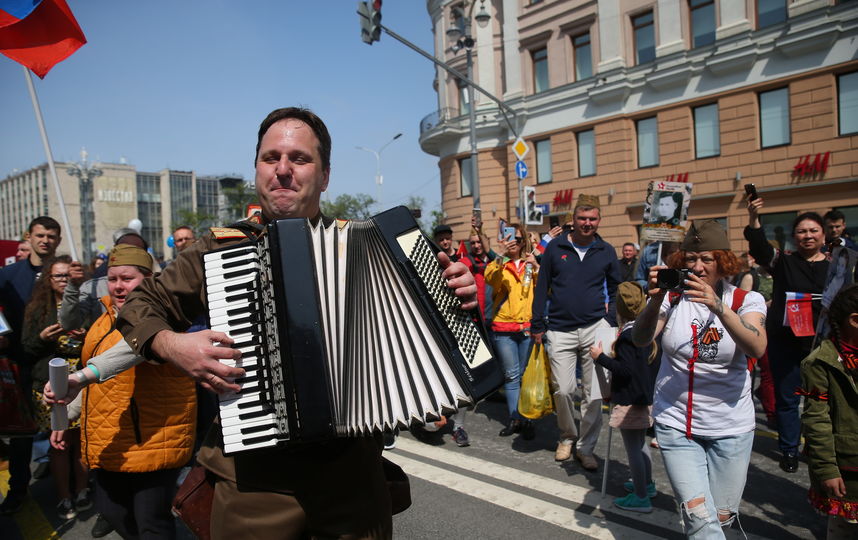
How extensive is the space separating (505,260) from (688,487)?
12.3 ft

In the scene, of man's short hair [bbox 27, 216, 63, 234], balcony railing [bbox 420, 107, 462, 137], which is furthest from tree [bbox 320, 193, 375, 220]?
man's short hair [bbox 27, 216, 63, 234]

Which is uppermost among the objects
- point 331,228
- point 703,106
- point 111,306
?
point 703,106

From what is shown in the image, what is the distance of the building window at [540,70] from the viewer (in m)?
24.5

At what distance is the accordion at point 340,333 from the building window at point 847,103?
19.6 metres

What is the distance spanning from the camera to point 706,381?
3.16 meters

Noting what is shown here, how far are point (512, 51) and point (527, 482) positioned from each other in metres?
23.4

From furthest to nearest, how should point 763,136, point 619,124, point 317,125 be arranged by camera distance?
point 619,124
point 763,136
point 317,125

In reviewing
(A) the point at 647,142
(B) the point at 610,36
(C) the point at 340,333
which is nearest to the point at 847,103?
(A) the point at 647,142

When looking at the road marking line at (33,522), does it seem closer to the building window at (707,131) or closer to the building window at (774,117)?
the building window at (774,117)

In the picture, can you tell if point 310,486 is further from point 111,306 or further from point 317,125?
point 111,306

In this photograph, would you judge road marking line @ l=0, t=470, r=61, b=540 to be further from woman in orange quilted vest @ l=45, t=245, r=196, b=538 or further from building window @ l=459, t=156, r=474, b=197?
building window @ l=459, t=156, r=474, b=197

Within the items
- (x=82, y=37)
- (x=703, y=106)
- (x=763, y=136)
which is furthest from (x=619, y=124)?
(x=82, y=37)

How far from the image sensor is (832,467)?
2.83 meters

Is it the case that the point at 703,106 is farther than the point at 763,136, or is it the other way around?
the point at 703,106
